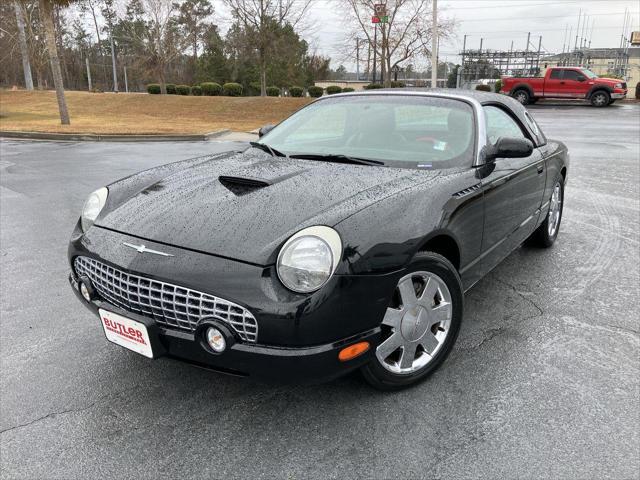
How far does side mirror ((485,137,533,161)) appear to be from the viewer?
123 inches

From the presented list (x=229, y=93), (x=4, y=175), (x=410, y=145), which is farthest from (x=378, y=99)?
(x=229, y=93)

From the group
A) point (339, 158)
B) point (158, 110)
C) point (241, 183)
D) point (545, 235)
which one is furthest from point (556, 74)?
point (241, 183)

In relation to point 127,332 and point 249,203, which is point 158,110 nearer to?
point 249,203

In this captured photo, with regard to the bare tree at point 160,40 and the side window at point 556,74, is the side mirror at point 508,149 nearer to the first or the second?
the side window at point 556,74

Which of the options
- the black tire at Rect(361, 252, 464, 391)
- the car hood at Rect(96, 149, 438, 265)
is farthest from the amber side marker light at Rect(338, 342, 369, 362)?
the car hood at Rect(96, 149, 438, 265)

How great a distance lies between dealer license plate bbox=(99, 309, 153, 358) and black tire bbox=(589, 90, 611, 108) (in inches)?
1148

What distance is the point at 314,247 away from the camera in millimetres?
2121

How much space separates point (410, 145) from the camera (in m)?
3.25

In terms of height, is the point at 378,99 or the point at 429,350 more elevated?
the point at 378,99

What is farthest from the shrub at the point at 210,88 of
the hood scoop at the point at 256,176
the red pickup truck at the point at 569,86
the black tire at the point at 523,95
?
the hood scoop at the point at 256,176

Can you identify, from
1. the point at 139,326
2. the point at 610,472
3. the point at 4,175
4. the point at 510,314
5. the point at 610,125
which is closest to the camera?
the point at 610,472

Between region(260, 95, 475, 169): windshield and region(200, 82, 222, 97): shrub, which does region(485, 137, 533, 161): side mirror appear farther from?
region(200, 82, 222, 97): shrub

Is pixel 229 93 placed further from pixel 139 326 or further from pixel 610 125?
pixel 139 326

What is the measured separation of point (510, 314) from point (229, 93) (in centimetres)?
3132
